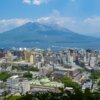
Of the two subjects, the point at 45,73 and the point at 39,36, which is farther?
the point at 39,36

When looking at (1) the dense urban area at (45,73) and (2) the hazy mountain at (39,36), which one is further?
(2) the hazy mountain at (39,36)

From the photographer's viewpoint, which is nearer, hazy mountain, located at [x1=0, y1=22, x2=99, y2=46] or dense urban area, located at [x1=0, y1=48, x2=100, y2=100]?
dense urban area, located at [x1=0, y1=48, x2=100, y2=100]

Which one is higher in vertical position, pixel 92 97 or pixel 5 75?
pixel 92 97

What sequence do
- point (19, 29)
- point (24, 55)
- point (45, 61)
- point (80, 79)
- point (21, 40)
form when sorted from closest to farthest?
point (80, 79) < point (45, 61) < point (24, 55) < point (21, 40) < point (19, 29)

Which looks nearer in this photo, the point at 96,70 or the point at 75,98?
the point at 75,98

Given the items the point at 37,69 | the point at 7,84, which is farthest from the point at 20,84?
the point at 37,69

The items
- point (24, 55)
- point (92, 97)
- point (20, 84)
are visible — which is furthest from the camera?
point (24, 55)

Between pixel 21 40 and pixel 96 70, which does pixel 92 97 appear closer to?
pixel 96 70
